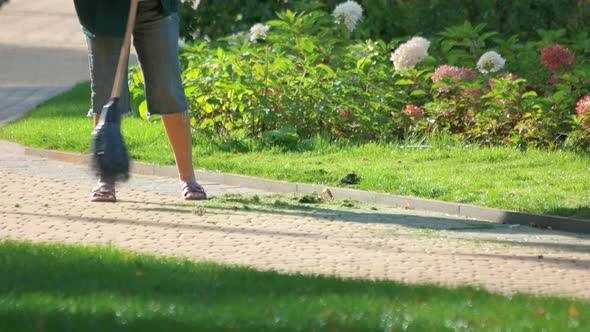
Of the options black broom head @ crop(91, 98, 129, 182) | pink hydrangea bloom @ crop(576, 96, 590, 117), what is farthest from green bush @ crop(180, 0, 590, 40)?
black broom head @ crop(91, 98, 129, 182)

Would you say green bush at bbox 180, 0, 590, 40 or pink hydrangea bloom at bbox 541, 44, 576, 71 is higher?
green bush at bbox 180, 0, 590, 40

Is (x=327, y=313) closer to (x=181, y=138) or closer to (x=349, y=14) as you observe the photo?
(x=181, y=138)

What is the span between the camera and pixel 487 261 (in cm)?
639

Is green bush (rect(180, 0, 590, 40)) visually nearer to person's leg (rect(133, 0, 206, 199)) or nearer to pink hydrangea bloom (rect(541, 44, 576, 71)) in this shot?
pink hydrangea bloom (rect(541, 44, 576, 71))

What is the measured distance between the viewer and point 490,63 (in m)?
11.2

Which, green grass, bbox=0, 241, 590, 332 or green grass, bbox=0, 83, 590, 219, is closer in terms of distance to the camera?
green grass, bbox=0, 241, 590, 332

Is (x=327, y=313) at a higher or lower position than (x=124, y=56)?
lower

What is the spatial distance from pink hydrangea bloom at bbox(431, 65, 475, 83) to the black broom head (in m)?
4.27

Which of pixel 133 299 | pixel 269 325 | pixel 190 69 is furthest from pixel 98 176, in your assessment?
pixel 190 69

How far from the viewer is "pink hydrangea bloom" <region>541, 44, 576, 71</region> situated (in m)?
11.0

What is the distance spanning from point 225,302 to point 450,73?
6450 mm

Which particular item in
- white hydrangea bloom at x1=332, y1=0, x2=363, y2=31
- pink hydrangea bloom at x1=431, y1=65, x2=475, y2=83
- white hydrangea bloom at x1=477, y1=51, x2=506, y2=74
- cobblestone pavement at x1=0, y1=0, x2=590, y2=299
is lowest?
cobblestone pavement at x1=0, y1=0, x2=590, y2=299

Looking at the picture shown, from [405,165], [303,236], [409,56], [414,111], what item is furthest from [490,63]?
[303,236]

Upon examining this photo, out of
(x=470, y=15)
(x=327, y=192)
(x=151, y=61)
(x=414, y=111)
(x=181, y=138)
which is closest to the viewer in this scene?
(x=151, y=61)
